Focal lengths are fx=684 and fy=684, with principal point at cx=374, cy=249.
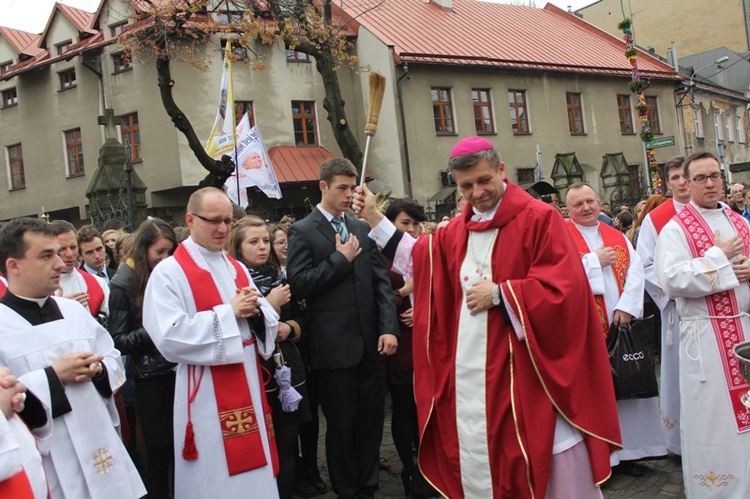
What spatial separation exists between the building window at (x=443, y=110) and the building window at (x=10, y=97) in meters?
16.7

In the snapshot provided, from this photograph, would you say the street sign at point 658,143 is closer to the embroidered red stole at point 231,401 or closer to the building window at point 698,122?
the embroidered red stole at point 231,401

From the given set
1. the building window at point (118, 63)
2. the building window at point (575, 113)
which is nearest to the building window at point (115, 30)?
the building window at point (118, 63)

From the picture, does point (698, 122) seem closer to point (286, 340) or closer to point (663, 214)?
point (663, 214)

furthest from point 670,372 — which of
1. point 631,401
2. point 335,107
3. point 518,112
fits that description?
point 518,112

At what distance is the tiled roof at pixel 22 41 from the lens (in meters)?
28.1

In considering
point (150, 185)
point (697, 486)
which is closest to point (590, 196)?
point (697, 486)

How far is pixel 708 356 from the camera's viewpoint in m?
4.25

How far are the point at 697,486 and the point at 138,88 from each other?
74.4 feet

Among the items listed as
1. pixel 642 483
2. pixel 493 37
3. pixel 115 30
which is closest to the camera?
pixel 642 483

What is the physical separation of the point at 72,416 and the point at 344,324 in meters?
1.88

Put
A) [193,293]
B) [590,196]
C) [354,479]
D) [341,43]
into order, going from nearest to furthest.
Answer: [193,293], [354,479], [590,196], [341,43]

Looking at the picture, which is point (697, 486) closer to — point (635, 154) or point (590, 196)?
point (590, 196)

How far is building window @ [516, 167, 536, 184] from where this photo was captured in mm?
26625

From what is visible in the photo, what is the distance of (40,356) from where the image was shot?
3.18 m
